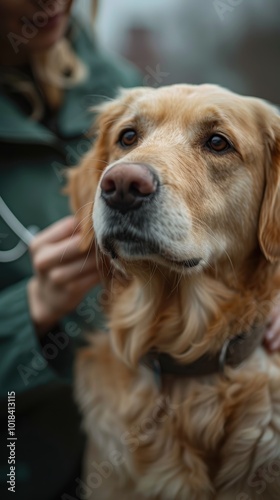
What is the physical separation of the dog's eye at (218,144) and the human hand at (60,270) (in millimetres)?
349

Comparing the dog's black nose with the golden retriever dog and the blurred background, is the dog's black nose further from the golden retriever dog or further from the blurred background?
the blurred background

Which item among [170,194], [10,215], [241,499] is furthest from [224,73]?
[241,499]

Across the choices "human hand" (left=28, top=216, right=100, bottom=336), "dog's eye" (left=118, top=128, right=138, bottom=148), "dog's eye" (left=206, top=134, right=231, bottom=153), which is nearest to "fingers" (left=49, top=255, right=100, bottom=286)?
"human hand" (left=28, top=216, right=100, bottom=336)

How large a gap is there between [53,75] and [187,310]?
0.74 metres

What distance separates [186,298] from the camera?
54.1 inches

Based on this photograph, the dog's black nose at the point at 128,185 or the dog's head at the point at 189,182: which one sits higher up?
the dog's black nose at the point at 128,185

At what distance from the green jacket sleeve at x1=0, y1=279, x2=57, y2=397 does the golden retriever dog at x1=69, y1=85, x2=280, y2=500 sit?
0.15 m

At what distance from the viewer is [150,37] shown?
4.43ft

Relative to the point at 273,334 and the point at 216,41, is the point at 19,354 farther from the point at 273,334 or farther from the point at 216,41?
the point at 216,41

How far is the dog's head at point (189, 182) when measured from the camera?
107cm

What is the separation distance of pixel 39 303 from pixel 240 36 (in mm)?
784

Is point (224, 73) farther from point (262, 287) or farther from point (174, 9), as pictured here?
point (262, 287)

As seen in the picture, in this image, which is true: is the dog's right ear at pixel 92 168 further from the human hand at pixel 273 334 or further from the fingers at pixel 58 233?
the human hand at pixel 273 334

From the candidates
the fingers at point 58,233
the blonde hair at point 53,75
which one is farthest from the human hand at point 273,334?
the blonde hair at point 53,75
